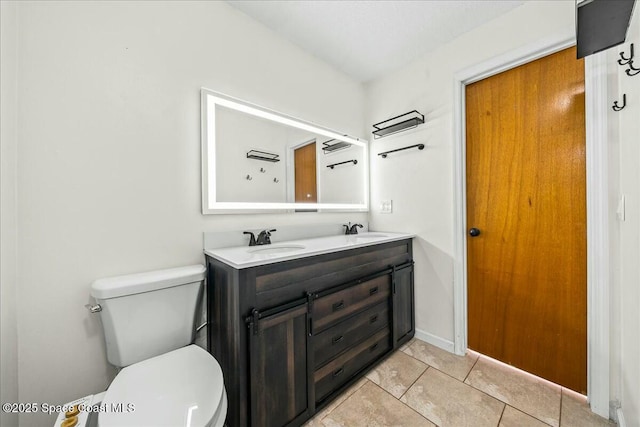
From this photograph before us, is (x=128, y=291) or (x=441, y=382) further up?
(x=128, y=291)

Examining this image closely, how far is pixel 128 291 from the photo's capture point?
1042 mm

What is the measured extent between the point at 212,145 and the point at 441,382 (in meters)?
2.05

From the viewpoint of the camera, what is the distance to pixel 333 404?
137cm

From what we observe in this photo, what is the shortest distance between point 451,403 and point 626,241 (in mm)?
1175

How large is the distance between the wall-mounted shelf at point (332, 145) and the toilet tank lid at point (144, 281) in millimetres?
1407

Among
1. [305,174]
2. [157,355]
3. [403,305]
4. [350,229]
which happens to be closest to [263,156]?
[305,174]

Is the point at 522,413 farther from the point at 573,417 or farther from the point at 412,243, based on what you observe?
the point at 412,243

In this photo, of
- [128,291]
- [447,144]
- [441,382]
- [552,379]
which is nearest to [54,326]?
[128,291]

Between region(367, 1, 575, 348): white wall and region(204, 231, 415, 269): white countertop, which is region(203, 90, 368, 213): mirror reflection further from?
region(367, 1, 575, 348): white wall

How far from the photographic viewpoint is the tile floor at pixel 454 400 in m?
1.25

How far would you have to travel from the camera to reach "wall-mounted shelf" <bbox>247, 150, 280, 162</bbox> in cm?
166

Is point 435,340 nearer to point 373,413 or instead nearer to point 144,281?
point 373,413

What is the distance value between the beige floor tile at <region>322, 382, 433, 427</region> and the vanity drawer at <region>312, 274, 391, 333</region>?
0.46 meters

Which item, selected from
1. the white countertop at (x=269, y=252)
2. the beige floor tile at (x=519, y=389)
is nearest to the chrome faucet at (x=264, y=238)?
the white countertop at (x=269, y=252)
